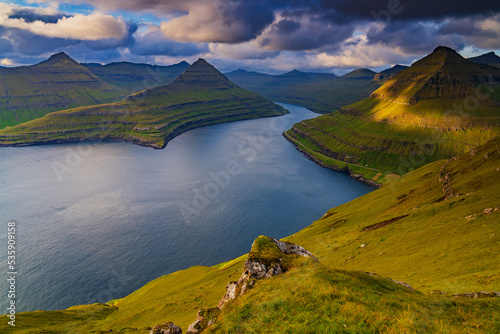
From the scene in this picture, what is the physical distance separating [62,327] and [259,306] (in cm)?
6215

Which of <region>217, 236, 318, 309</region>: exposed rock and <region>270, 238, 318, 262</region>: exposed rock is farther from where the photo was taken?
<region>270, 238, 318, 262</region>: exposed rock

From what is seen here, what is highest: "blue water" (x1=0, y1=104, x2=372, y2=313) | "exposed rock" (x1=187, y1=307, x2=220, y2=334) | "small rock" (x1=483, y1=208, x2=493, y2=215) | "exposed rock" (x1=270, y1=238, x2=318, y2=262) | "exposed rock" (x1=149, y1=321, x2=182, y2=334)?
"exposed rock" (x1=270, y1=238, x2=318, y2=262)

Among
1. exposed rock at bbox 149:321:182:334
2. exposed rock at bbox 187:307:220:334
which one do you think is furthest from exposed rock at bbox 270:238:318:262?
exposed rock at bbox 149:321:182:334

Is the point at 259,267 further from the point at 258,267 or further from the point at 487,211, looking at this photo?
the point at 487,211

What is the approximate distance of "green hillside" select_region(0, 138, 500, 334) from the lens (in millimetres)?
25234

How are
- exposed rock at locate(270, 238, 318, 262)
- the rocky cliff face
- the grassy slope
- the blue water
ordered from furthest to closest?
the blue water < exposed rock at locate(270, 238, 318, 262) < the rocky cliff face < the grassy slope

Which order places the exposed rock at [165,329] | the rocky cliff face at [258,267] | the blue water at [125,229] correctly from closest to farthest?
1. the rocky cliff face at [258,267]
2. the exposed rock at [165,329]
3. the blue water at [125,229]

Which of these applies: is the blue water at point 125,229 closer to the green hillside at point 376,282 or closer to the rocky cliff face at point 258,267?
the green hillside at point 376,282

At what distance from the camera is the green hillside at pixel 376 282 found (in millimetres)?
25234

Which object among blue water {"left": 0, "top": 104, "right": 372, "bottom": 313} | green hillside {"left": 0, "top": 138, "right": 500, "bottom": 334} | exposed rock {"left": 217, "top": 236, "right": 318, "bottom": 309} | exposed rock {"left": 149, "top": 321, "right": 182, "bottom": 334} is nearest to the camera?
green hillside {"left": 0, "top": 138, "right": 500, "bottom": 334}

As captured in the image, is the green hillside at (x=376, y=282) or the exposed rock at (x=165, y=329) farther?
the exposed rock at (x=165, y=329)

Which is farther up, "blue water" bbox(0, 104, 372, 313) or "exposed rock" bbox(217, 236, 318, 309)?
"exposed rock" bbox(217, 236, 318, 309)

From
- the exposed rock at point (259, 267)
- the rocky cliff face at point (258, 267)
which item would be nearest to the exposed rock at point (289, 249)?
the rocky cliff face at point (258, 267)

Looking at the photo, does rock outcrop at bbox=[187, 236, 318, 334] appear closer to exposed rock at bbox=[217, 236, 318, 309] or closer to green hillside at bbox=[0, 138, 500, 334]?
exposed rock at bbox=[217, 236, 318, 309]
